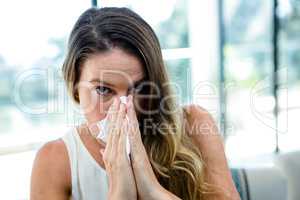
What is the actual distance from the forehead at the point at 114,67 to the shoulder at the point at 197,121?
0.22 metres

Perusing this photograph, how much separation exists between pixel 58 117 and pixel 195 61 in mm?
1314

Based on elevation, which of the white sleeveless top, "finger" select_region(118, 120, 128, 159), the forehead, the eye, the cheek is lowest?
the white sleeveless top

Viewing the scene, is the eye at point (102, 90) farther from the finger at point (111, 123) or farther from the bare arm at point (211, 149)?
→ the bare arm at point (211, 149)

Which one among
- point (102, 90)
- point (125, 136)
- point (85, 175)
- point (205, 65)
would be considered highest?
point (205, 65)

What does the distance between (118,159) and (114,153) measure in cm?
2

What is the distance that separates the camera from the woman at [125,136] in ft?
3.22

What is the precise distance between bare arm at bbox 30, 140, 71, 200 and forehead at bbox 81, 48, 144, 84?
0.22 meters

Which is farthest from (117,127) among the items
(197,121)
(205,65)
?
(205,65)

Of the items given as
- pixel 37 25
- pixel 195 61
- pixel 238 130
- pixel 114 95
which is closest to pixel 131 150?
pixel 114 95

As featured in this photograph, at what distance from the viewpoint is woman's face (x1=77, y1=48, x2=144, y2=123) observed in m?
0.97

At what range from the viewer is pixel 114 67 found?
3.19 feet

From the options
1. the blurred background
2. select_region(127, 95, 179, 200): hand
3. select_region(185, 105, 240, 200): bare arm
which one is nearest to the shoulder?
select_region(185, 105, 240, 200): bare arm

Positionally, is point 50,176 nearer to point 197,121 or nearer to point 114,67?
point 114,67

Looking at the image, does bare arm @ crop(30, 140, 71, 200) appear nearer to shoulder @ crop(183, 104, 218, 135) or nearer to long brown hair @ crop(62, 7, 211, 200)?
long brown hair @ crop(62, 7, 211, 200)
